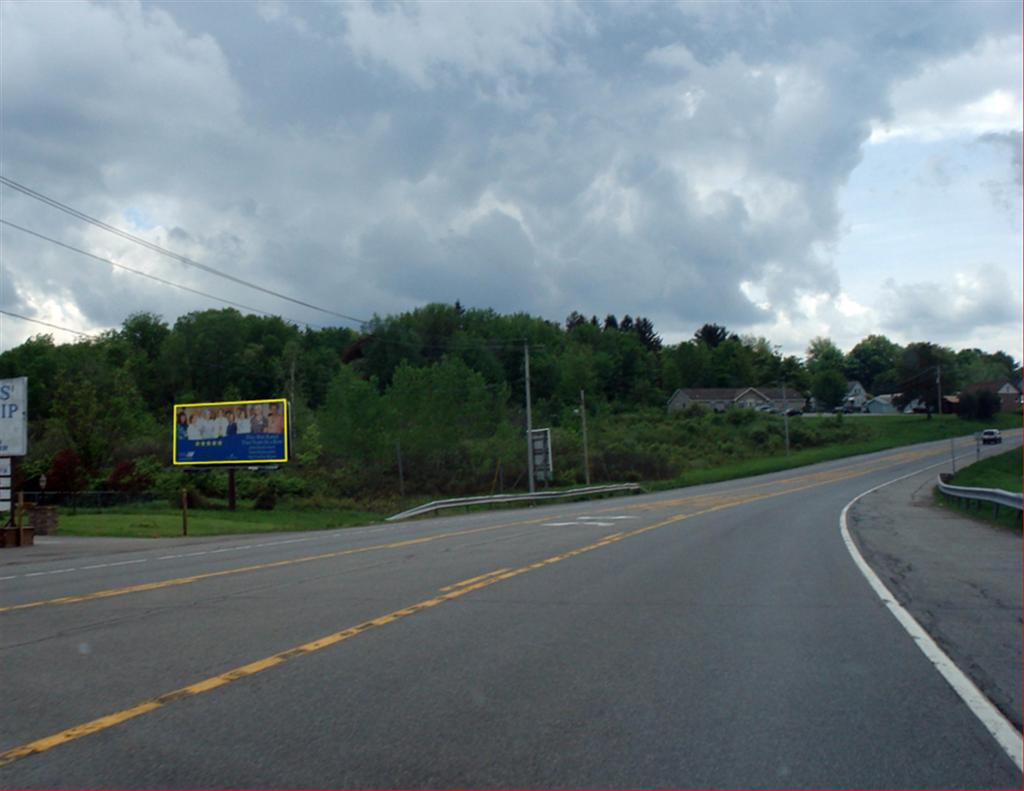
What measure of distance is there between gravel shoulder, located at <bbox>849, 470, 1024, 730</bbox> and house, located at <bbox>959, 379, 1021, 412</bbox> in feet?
178

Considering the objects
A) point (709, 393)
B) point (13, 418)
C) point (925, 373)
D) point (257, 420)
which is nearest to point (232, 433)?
point (257, 420)

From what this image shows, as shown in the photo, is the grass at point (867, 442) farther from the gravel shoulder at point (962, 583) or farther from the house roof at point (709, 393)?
the gravel shoulder at point (962, 583)

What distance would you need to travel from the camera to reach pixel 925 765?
6.12 metres

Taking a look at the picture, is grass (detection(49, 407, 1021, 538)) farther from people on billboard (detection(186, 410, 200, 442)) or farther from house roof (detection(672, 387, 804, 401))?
house roof (detection(672, 387, 804, 401))

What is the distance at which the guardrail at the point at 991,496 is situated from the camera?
24359 mm

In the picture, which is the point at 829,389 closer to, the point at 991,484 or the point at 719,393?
the point at 719,393

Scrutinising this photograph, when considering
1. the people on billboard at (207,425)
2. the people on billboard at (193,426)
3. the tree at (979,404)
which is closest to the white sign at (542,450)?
the people on billboard at (207,425)

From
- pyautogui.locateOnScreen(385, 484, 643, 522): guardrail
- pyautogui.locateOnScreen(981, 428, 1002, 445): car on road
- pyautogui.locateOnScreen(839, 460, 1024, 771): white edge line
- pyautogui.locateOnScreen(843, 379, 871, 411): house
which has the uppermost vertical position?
pyautogui.locateOnScreen(843, 379, 871, 411): house

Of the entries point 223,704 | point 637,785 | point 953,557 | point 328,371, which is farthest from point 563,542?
point 328,371

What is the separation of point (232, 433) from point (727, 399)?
351ft

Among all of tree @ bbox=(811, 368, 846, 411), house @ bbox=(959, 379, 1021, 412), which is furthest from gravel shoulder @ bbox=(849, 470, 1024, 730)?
tree @ bbox=(811, 368, 846, 411)

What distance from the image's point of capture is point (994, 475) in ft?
169

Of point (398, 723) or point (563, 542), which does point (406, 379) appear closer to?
point (563, 542)

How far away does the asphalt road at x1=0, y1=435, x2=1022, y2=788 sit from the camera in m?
6.13
